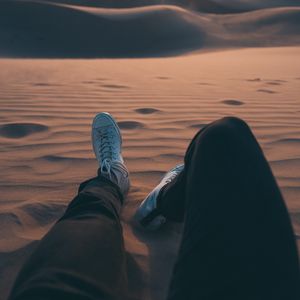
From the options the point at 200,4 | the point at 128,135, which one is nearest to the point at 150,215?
the point at 128,135

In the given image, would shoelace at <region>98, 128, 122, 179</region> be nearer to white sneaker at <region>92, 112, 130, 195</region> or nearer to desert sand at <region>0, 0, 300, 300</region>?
white sneaker at <region>92, 112, 130, 195</region>

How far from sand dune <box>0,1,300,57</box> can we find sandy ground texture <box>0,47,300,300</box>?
6938mm

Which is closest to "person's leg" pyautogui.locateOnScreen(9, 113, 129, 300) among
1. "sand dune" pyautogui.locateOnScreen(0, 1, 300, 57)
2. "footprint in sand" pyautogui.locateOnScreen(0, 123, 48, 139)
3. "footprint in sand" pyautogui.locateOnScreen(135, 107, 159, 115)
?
"footprint in sand" pyautogui.locateOnScreen(0, 123, 48, 139)

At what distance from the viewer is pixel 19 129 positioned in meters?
3.07

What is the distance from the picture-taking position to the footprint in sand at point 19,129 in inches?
117

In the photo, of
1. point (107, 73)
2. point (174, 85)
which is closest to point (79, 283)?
point (174, 85)

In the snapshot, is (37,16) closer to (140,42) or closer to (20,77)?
(140,42)

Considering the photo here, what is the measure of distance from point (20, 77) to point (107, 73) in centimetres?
116

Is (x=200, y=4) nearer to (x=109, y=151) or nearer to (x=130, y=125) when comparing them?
(x=130, y=125)

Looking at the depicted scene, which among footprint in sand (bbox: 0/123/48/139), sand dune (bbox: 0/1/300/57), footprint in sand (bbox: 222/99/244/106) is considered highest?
sand dune (bbox: 0/1/300/57)

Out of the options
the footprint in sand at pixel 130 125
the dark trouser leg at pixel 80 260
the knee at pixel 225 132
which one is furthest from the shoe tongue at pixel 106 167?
the footprint in sand at pixel 130 125

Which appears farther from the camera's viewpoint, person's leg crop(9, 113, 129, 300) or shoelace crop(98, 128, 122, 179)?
shoelace crop(98, 128, 122, 179)

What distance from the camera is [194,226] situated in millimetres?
1231

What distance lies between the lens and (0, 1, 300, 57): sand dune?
12297 millimetres
